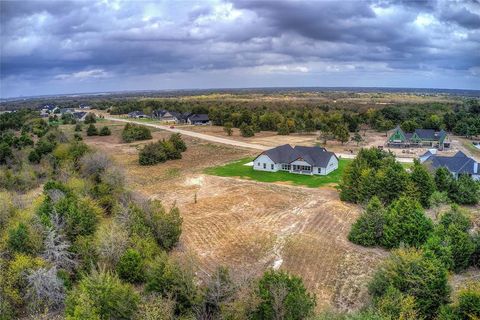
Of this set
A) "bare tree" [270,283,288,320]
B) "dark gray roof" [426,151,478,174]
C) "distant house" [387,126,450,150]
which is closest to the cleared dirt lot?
"bare tree" [270,283,288,320]

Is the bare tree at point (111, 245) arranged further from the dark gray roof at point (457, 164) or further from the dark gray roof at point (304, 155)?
the dark gray roof at point (457, 164)

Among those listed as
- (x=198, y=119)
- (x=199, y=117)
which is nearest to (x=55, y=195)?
(x=198, y=119)

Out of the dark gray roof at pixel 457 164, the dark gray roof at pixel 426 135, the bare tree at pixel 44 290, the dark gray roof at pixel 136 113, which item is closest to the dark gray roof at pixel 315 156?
the dark gray roof at pixel 457 164

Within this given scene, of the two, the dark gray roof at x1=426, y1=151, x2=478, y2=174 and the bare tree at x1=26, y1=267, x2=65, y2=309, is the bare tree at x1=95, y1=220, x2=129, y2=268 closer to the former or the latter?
the bare tree at x1=26, y1=267, x2=65, y2=309

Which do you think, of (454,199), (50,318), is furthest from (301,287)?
(454,199)

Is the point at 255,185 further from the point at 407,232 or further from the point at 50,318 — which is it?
the point at 50,318

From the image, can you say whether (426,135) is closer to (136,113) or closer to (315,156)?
(315,156)
